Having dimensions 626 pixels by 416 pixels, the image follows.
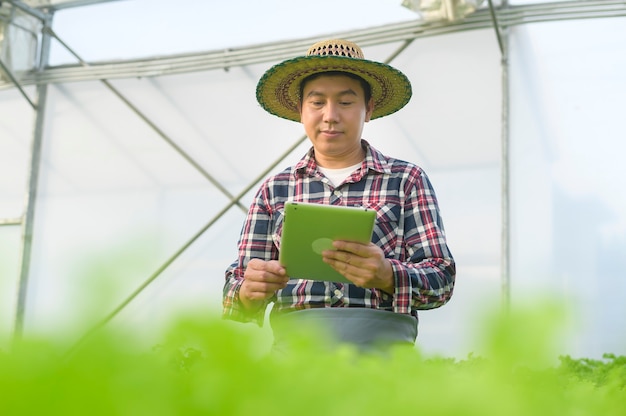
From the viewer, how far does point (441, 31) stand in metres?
3.33

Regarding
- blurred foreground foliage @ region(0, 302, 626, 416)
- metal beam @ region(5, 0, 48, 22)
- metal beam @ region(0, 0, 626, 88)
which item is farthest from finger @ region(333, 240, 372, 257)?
metal beam @ region(5, 0, 48, 22)

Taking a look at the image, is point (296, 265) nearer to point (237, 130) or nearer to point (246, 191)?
point (246, 191)

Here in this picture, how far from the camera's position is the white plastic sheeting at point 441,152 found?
3088 millimetres

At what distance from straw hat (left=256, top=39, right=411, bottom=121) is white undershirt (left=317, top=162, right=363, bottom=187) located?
160 millimetres

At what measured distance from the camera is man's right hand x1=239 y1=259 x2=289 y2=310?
0.96 meters

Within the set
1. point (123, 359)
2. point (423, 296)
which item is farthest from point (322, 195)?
→ point (123, 359)

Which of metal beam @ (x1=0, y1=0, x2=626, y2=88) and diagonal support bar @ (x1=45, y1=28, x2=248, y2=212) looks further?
diagonal support bar @ (x1=45, y1=28, x2=248, y2=212)

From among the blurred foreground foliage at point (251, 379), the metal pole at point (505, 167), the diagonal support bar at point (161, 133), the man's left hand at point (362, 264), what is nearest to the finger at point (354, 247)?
the man's left hand at point (362, 264)

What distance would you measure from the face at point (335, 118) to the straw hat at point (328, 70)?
0.03m

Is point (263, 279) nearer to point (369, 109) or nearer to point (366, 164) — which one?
point (366, 164)

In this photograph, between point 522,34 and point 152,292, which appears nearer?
point 522,34

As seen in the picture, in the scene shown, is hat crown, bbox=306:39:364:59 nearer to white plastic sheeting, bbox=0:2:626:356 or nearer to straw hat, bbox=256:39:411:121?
straw hat, bbox=256:39:411:121

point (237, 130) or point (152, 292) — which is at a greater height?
point (237, 130)

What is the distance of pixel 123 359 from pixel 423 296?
34.6 inches
